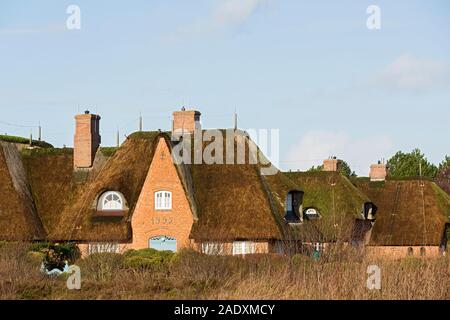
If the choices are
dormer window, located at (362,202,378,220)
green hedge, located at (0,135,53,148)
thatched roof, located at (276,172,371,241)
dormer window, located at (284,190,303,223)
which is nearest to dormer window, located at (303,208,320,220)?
thatched roof, located at (276,172,371,241)

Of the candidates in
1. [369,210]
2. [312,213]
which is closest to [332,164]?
[369,210]

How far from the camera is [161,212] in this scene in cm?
5284

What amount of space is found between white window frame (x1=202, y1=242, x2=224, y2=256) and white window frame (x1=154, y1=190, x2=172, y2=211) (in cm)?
405

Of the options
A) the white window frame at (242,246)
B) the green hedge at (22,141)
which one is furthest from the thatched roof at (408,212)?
the green hedge at (22,141)

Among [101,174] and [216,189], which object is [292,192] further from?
[101,174]

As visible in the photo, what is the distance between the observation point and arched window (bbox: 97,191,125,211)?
53.0 metres

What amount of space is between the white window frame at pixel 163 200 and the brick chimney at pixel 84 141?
7037 mm

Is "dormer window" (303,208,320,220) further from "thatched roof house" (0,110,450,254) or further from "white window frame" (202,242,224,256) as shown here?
"white window frame" (202,242,224,256)

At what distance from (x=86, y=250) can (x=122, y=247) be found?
181 cm

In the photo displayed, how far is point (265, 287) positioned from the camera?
27.2m

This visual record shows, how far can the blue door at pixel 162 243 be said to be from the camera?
52562 millimetres

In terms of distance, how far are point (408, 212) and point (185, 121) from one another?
20125mm

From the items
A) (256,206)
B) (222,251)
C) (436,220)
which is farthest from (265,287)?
(436,220)

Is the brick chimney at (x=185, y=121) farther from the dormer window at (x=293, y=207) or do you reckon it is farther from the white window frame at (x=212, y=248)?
the white window frame at (x=212, y=248)
